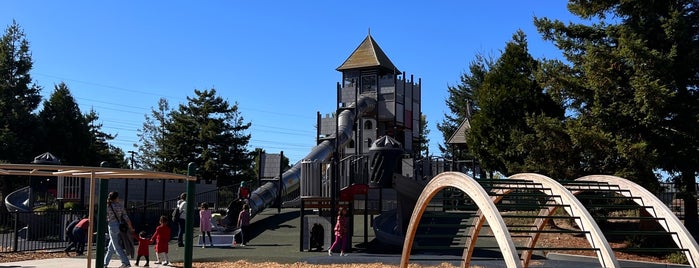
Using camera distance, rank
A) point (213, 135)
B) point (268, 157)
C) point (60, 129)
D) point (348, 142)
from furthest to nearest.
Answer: point (213, 135) < point (60, 129) < point (348, 142) < point (268, 157)

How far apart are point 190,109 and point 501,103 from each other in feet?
104

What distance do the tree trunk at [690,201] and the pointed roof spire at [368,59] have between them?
21.1 metres

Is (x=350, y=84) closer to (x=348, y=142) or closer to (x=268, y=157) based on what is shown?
(x=348, y=142)

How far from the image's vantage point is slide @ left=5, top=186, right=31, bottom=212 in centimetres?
A: 2738

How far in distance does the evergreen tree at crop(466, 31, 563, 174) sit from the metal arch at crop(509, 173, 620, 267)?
40.7 feet

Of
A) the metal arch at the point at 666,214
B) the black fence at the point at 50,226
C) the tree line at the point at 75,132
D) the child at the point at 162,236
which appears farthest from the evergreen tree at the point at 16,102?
the metal arch at the point at 666,214

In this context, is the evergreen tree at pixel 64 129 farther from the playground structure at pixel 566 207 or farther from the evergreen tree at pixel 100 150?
the playground structure at pixel 566 207

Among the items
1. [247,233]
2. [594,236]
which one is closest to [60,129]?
[247,233]

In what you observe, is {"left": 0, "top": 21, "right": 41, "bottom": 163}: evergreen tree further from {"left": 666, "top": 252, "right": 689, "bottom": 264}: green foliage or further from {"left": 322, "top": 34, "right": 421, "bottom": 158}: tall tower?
{"left": 666, "top": 252, "right": 689, "bottom": 264}: green foliage

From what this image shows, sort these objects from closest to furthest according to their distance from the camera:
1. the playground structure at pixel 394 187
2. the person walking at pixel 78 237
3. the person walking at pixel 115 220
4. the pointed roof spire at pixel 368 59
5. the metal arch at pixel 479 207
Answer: the metal arch at pixel 479 207 < the playground structure at pixel 394 187 < the person walking at pixel 115 220 < the person walking at pixel 78 237 < the pointed roof spire at pixel 368 59

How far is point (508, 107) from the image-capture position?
22.3 meters

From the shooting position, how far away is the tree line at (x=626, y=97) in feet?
53.5

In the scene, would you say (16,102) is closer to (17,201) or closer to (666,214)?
(17,201)

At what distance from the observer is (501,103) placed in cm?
2231
